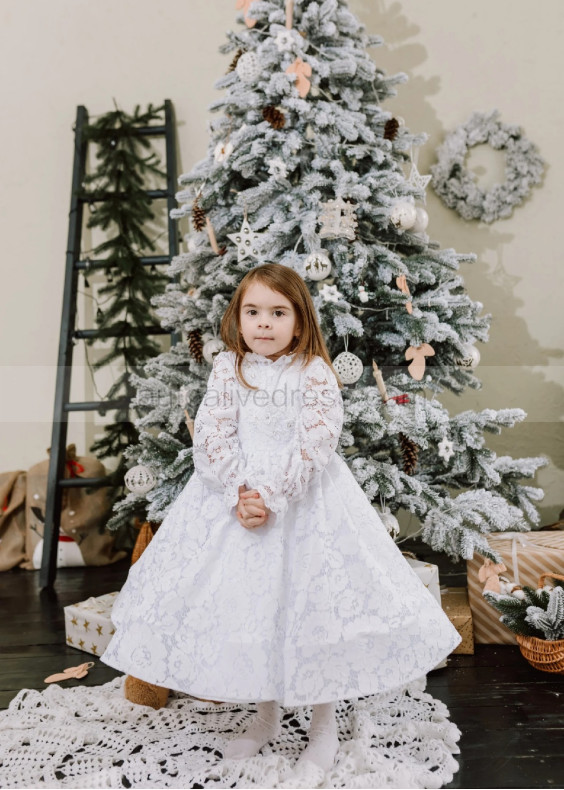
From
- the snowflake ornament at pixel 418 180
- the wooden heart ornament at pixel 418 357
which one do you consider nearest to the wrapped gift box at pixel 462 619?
the wooden heart ornament at pixel 418 357

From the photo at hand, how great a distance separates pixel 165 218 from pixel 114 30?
92cm

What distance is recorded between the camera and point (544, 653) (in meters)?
1.73

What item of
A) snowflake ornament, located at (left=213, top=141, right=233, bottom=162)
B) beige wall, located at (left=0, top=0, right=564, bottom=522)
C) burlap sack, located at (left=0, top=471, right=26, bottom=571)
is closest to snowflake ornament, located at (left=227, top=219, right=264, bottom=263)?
snowflake ornament, located at (left=213, top=141, right=233, bottom=162)

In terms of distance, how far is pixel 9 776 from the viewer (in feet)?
4.47

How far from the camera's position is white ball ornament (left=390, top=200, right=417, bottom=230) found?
6.79ft

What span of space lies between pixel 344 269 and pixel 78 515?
1.68 metres

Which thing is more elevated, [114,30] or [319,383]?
[114,30]

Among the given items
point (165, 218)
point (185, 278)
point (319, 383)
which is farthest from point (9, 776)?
point (165, 218)

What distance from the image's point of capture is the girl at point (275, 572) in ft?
4.21

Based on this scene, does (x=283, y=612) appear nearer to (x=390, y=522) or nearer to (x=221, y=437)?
(x=221, y=437)

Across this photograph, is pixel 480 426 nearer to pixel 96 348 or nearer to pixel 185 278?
pixel 185 278

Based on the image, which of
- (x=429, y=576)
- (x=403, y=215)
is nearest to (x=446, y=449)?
(x=429, y=576)

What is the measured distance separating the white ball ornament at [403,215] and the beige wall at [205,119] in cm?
98

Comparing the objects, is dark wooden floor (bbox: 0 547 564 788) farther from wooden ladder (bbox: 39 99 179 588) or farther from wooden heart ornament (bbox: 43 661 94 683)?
wooden ladder (bbox: 39 99 179 588)
